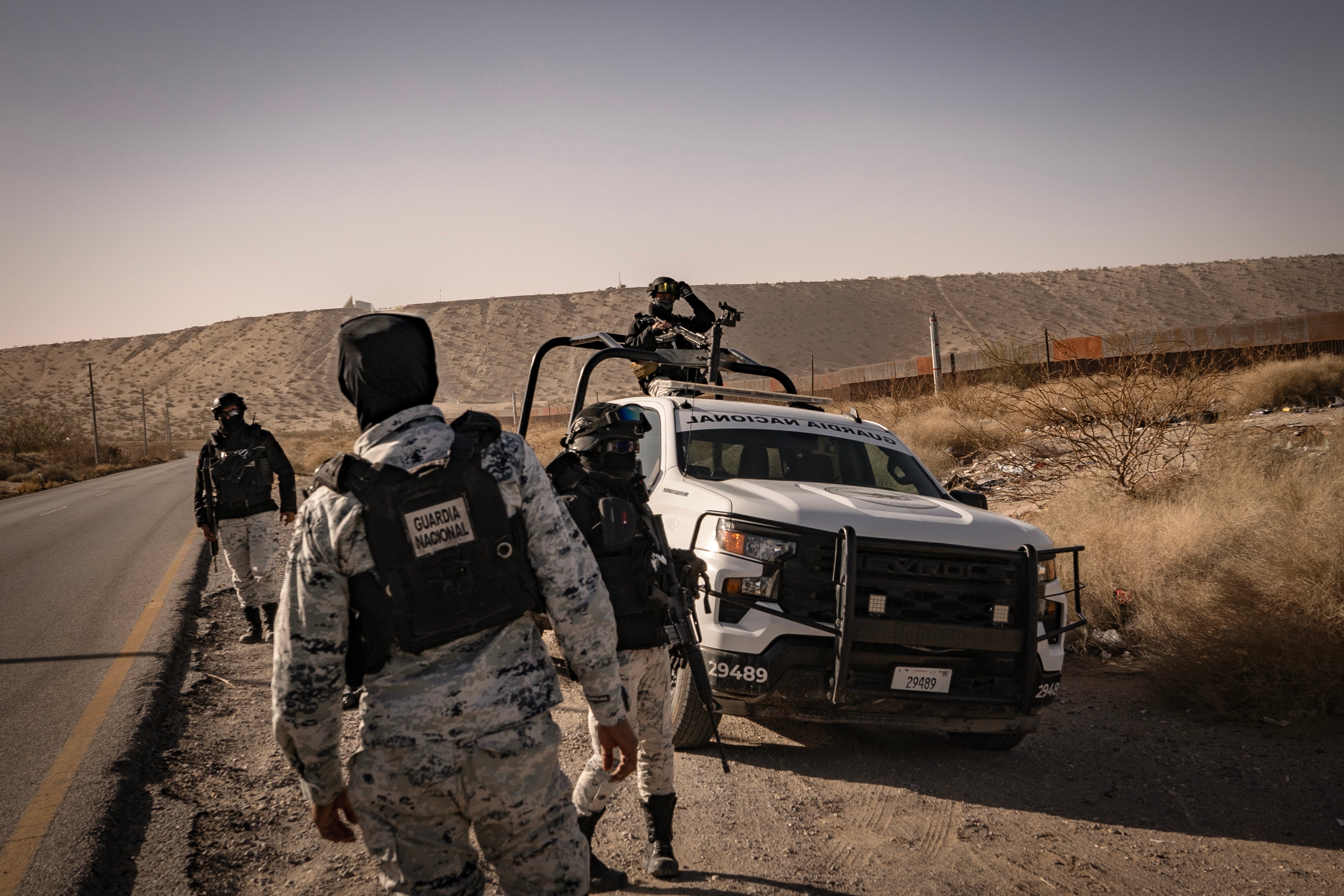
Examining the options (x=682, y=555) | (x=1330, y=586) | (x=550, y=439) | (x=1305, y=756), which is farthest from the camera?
(x=550, y=439)

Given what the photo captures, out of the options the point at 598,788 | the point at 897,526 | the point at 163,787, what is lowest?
the point at 163,787

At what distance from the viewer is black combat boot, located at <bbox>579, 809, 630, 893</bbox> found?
10.4 feet

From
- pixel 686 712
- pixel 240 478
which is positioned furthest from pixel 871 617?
pixel 240 478

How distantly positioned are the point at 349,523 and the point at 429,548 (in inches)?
7.1

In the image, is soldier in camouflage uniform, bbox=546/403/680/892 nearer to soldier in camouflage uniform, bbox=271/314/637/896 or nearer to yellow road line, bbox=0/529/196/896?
Answer: soldier in camouflage uniform, bbox=271/314/637/896

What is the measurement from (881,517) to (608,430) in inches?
68.3

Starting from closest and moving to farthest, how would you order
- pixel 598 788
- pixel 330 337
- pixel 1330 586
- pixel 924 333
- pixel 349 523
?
1. pixel 349 523
2. pixel 598 788
3. pixel 1330 586
4. pixel 924 333
5. pixel 330 337

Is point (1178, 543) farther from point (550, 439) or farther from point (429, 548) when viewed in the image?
point (550, 439)

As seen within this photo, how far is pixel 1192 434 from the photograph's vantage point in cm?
1063

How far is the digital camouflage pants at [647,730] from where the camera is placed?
3.15m

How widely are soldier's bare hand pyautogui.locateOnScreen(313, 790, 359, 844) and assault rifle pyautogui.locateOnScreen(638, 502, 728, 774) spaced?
136 centimetres

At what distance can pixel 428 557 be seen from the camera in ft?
6.31

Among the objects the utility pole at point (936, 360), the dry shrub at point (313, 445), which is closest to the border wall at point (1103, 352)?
the utility pole at point (936, 360)

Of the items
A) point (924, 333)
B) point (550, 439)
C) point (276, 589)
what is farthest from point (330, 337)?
point (276, 589)
